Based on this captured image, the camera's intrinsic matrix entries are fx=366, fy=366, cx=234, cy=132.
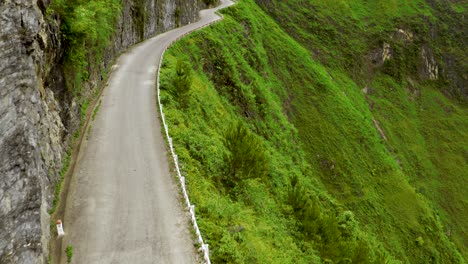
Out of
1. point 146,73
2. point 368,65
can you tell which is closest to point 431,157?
point 368,65

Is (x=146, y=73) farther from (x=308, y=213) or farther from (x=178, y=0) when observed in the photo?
(x=178, y=0)

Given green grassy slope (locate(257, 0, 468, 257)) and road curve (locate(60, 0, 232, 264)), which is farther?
green grassy slope (locate(257, 0, 468, 257))

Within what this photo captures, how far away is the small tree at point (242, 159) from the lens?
21.0 m

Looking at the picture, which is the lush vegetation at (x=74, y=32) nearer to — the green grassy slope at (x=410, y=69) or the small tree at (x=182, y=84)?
the small tree at (x=182, y=84)

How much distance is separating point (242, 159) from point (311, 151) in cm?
3134

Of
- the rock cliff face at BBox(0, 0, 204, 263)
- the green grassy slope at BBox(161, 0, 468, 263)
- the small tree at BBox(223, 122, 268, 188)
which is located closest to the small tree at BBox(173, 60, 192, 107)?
the green grassy slope at BBox(161, 0, 468, 263)

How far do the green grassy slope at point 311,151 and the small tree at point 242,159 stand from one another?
152 mm

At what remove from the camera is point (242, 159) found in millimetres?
21094

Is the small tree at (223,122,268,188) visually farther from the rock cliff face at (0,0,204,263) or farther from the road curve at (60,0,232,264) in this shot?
the rock cliff face at (0,0,204,263)

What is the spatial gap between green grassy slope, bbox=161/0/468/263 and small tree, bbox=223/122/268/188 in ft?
0.50

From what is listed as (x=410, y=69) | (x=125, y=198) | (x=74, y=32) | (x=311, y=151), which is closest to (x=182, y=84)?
(x=74, y=32)

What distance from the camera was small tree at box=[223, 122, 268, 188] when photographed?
21047mm

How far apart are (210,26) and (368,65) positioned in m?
44.1

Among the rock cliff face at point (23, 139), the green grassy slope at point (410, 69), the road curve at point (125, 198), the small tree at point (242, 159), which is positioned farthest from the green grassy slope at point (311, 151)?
the rock cliff face at point (23, 139)
